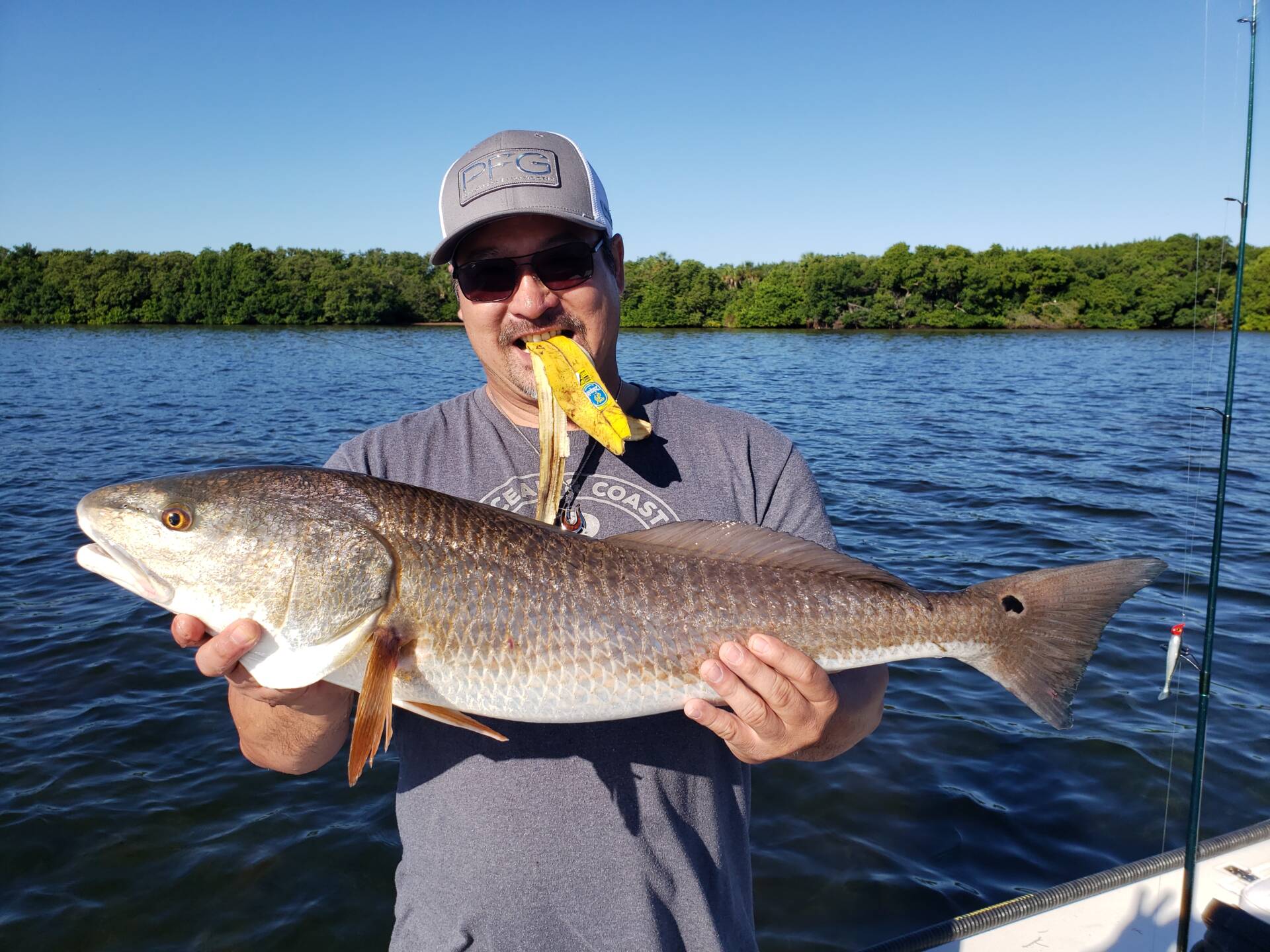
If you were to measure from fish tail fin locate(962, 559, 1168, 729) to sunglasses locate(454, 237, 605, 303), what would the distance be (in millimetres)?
1599

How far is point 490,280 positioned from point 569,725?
1.43 m

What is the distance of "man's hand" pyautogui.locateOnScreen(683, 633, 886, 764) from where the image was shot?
7.23ft

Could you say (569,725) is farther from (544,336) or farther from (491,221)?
(491,221)

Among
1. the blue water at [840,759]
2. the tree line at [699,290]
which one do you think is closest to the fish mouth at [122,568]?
the blue water at [840,759]

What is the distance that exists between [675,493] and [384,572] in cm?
90

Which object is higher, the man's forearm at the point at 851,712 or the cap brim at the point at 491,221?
the cap brim at the point at 491,221

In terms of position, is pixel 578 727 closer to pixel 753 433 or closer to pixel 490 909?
pixel 490 909

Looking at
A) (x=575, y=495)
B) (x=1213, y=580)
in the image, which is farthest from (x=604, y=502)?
(x=1213, y=580)

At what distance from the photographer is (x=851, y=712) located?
253 centimetres

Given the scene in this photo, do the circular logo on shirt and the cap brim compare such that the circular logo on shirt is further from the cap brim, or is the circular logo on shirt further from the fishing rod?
the fishing rod

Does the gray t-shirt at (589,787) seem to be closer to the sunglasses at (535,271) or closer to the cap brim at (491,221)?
the sunglasses at (535,271)

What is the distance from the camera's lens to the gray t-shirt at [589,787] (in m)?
2.20

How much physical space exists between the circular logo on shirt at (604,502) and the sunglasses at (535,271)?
619mm

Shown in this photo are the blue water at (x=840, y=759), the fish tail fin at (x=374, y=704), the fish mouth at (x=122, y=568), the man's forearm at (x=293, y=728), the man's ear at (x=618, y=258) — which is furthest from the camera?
the blue water at (x=840, y=759)
